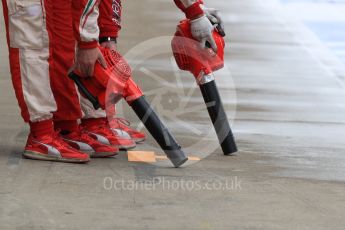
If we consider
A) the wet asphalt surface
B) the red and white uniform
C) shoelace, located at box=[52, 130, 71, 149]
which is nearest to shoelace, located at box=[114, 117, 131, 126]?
the wet asphalt surface

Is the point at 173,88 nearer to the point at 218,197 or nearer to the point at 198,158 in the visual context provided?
the point at 198,158

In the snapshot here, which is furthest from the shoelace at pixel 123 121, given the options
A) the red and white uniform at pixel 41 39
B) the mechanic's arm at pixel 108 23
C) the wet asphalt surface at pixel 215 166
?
the red and white uniform at pixel 41 39

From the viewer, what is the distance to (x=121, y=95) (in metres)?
7.36

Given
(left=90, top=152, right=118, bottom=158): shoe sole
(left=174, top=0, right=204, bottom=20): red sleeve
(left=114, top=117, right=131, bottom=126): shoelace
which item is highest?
(left=174, top=0, right=204, bottom=20): red sleeve

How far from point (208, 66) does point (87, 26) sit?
1.00 metres

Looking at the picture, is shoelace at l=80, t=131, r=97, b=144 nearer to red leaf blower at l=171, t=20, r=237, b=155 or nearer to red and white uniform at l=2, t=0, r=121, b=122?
red and white uniform at l=2, t=0, r=121, b=122

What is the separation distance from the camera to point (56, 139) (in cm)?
756

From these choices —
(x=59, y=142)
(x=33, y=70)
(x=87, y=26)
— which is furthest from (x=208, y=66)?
(x=33, y=70)

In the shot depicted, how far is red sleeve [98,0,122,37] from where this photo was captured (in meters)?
8.22

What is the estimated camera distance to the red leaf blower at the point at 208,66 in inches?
311

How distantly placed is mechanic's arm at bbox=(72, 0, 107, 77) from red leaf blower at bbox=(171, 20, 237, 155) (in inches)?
28.6

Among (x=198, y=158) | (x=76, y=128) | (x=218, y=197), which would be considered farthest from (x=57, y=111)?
(x=218, y=197)

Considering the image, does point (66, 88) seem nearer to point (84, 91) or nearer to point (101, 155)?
point (84, 91)

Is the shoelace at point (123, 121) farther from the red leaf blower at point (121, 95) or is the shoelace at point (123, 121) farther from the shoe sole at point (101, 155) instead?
the red leaf blower at point (121, 95)
